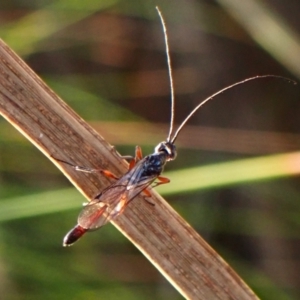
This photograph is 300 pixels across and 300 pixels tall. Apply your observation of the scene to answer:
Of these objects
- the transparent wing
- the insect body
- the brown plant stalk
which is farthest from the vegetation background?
the brown plant stalk

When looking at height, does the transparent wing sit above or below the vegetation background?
below

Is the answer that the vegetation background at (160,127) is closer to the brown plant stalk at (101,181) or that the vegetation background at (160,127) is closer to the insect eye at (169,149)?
the insect eye at (169,149)

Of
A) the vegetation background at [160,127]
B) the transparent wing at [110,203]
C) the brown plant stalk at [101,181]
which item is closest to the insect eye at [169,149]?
the vegetation background at [160,127]

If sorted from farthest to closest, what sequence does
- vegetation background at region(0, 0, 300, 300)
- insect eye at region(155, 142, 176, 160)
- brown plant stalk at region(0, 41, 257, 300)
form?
1. vegetation background at region(0, 0, 300, 300)
2. insect eye at region(155, 142, 176, 160)
3. brown plant stalk at region(0, 41, 257, 300)

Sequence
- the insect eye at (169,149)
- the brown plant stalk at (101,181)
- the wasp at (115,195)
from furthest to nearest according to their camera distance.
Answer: the insect eye at (169,149) → the wasp at (115,195) → the brown plant stalk at (101,181)

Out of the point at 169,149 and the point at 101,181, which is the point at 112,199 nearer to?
the point at 101,181

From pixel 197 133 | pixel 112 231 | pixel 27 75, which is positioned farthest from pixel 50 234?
pixel 27 75

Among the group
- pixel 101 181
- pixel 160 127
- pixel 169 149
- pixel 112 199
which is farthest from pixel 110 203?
pixel 160 127

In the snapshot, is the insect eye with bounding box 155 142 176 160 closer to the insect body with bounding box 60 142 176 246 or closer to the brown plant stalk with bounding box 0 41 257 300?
the insect body with bounding box 60 142 176 246
